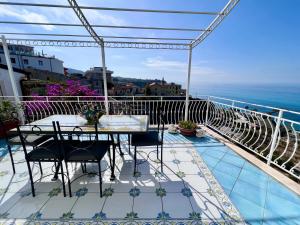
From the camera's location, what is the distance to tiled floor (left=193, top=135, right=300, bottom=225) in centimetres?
152

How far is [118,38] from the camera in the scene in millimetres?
3168

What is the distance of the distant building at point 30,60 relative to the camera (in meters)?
16.5

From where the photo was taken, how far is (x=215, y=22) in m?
2.58

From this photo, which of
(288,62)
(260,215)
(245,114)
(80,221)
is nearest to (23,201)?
(80,221)

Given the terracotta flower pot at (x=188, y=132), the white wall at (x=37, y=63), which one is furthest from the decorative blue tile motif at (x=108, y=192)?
the white wall at (x=37, y=63)

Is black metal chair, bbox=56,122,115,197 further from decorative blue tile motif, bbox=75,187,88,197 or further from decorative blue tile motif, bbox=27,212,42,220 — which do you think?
decorative blue tile motif, bbox=27,212,42,220

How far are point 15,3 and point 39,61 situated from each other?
2275 centimetres

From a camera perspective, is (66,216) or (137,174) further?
(137,174)

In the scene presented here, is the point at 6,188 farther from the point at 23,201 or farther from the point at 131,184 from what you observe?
the point at 131,184

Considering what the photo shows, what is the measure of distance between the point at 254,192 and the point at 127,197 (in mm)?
1632

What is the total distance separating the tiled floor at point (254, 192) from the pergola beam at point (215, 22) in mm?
2438

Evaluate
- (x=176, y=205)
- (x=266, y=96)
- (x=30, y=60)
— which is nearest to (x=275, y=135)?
(x=176, y=205)

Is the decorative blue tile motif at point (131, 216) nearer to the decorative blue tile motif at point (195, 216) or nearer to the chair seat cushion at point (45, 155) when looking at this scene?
the decorative blue tile motif at point (195, 216)

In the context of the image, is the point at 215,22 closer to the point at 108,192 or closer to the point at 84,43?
the point at 84,43
